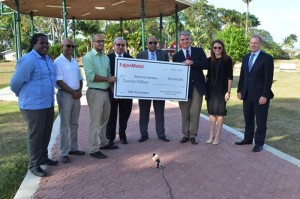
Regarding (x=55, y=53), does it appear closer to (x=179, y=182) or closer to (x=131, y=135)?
(x=131, y=135)

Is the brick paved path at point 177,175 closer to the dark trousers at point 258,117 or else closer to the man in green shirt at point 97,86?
the dark trousers at point 258,117

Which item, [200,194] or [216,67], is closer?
[200,194]

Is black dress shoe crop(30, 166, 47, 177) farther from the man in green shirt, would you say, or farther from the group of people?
the man in green shirt

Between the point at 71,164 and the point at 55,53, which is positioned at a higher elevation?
the point at 55,53

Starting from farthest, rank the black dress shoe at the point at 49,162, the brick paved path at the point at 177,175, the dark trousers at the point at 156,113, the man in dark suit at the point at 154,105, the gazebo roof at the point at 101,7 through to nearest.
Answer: the gazebo roof at the point at 101,7 < the dark trousers at the point at 156,113 < the man in dark suit at the point at 154,105 < the black dress shoe at the point at 49,162 < the brick paved path at the point at 177,175

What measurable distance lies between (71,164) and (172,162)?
1641mm

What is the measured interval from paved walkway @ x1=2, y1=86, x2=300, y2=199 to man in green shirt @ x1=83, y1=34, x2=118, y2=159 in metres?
0.41

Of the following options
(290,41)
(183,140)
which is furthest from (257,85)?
(290,41)

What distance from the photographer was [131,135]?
7762mm

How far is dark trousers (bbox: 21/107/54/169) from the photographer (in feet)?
16.1

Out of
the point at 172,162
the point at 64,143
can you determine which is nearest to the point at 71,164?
the point at 64,143


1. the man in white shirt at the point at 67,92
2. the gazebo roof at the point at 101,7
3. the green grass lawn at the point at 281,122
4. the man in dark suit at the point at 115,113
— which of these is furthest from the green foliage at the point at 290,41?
the man in white shirt at the point at 67,92

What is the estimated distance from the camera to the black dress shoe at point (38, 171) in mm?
5045

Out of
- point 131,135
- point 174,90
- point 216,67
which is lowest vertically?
point 131,135
